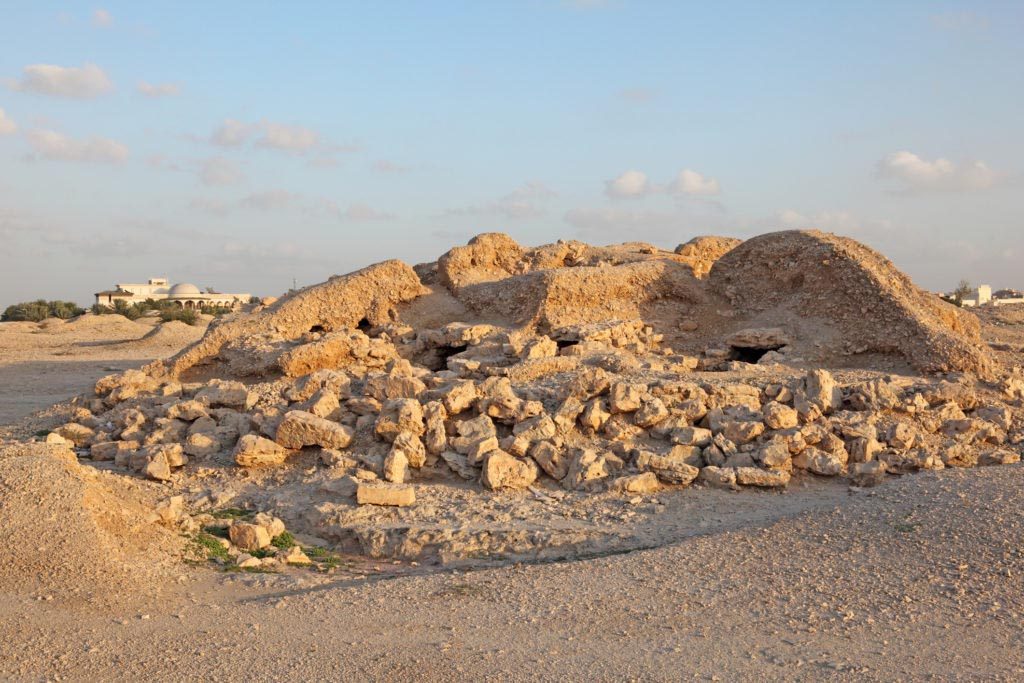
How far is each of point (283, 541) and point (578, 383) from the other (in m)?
2.91

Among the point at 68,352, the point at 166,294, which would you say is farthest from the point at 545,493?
the point at 166,294

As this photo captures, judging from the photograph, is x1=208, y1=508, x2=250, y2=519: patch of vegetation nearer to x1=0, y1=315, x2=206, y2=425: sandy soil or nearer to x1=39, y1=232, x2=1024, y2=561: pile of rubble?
x1=39, y1=232, x2=1024, y2=561: pile of rubble

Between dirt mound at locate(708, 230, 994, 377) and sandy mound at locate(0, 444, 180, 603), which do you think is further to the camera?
dirt mound at locate(708, 230, 994, 377)

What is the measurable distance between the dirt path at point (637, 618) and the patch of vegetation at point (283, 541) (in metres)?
0.70

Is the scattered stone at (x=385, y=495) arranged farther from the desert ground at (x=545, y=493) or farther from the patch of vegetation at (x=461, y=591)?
the patch of vegetation at (x=461, y=591)

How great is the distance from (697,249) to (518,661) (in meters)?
11.1

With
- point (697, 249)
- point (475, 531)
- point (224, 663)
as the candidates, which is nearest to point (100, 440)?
point (475, 531)

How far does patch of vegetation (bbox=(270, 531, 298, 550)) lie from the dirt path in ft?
2.28

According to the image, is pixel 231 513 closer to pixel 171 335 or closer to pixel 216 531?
pixel 216 531

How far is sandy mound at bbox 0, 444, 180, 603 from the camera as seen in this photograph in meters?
4.80

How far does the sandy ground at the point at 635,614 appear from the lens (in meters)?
3.90

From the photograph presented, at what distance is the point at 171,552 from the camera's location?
5523 millimetres

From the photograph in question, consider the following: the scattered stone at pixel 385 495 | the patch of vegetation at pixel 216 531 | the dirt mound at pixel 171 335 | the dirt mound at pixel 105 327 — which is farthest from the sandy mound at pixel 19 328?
the scattered stone at pixel 385 495

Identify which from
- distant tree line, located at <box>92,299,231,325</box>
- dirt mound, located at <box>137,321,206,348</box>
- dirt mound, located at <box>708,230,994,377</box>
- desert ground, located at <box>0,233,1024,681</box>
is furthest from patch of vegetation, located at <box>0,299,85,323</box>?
dirt mound, located at <box>708,230,994,377</box>
